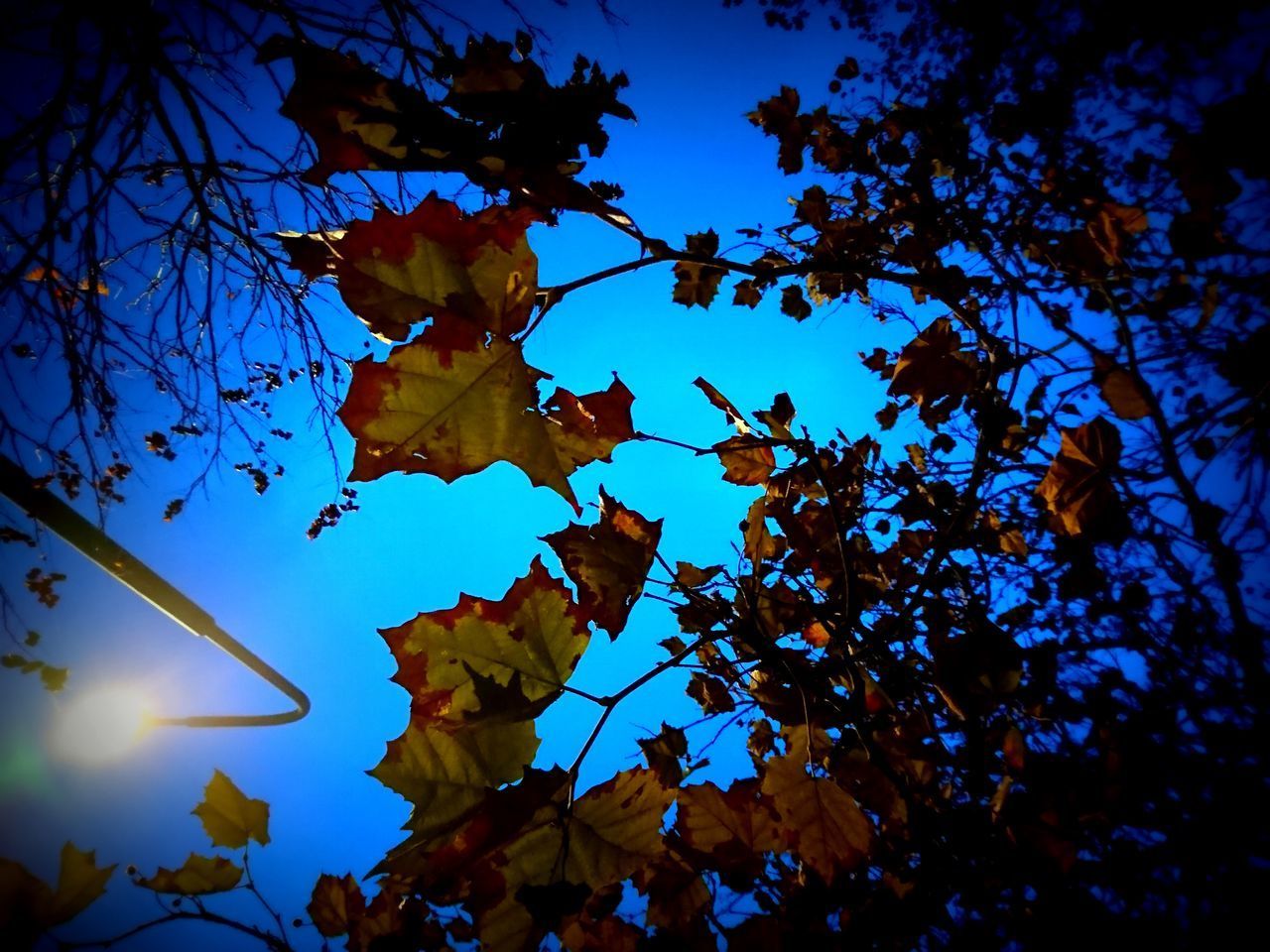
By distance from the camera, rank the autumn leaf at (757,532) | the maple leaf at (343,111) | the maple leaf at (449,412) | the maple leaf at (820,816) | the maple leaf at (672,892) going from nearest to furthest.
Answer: the maple leaf at (449,412) < the maple leaf at (343,111) < the maple leaf at (820,816) < the autumn leaf at (757,532) < the maple leaf at (672,892)

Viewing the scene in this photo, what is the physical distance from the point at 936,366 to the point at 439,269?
10.2 feet

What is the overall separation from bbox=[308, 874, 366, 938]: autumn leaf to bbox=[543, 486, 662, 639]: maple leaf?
121 inches

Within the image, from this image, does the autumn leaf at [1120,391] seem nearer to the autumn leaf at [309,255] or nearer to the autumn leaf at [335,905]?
the autumn leaf at [309,255]

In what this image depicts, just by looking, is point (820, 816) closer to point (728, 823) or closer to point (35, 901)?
point (728, 823)

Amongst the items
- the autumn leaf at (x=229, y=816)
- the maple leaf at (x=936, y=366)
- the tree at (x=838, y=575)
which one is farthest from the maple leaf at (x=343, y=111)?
the autumn leaf at (x=229, y=816)

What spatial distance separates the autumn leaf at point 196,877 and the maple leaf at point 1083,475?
4868 mm

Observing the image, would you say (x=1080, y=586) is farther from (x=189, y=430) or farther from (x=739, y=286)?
(x=189, y=430)

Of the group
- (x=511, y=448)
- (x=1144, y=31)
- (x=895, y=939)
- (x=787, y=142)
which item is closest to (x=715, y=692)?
(x=895, y=939)

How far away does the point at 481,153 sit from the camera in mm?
1355

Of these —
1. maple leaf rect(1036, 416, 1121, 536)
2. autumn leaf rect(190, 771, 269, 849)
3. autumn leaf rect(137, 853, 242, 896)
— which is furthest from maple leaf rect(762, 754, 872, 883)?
autumn leaf rect(137, 853, 242, 896)

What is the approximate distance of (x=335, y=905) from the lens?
3.15 meters

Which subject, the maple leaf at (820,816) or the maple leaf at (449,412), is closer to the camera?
the maple leaf at (449,412)

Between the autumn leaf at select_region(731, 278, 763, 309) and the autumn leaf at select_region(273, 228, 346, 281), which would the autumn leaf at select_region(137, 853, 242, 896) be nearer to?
the autumn leaf at select_region(273, 228, 346, 281)

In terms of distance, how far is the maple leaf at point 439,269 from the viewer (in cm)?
118
